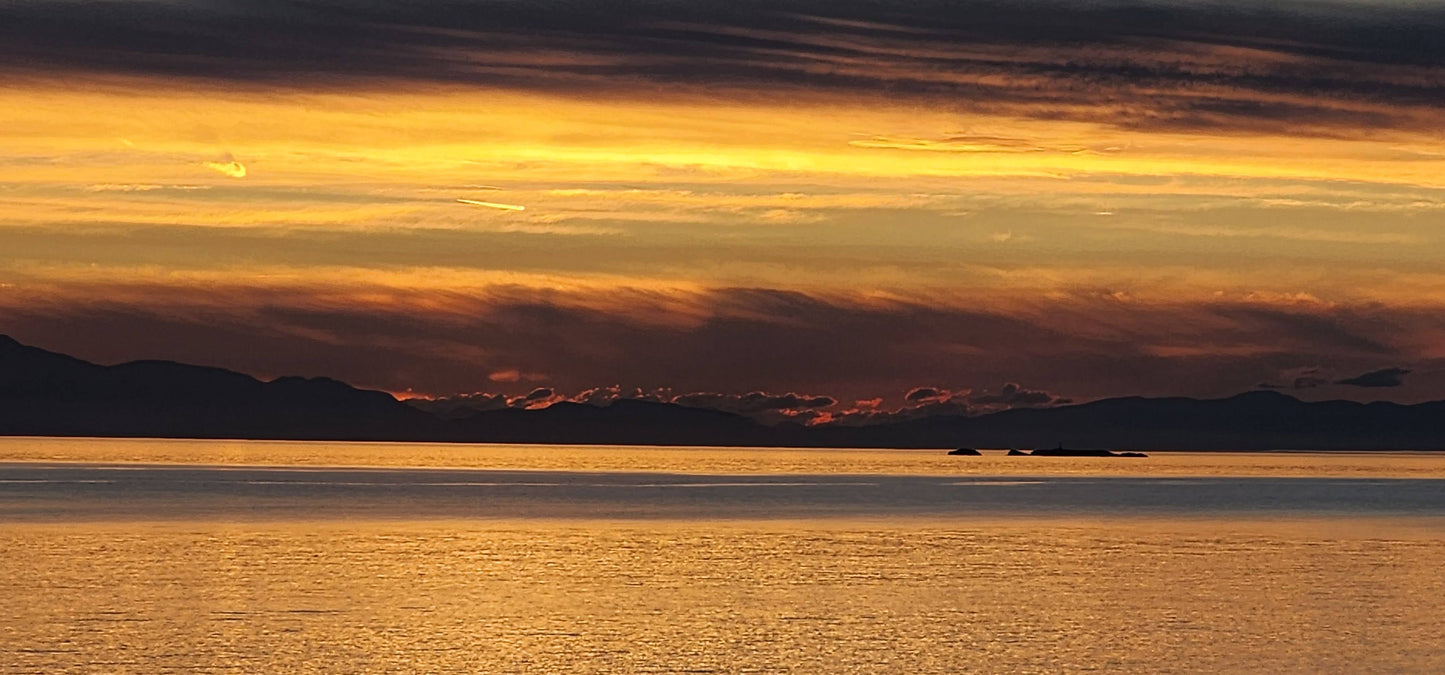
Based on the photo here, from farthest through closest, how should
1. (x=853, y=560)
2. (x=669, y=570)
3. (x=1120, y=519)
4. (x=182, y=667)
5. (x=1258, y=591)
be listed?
(x=1120, y=519) < (x=853, y=560) < (x=669, y=570) < (x=1258, y=591) < (x=182, y=667)

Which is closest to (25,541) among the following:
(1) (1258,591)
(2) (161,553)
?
(2) (161,553)

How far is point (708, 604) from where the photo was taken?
5794 cm

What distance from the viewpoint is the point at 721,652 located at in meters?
46.2

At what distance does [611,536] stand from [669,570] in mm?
23208

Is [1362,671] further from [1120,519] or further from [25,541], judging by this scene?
[1120,519]

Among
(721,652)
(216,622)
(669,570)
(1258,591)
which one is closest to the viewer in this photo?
(721,652)

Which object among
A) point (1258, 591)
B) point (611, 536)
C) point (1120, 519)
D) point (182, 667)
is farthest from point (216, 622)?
point (1120, 519)

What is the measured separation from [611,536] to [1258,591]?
38430 millimetres

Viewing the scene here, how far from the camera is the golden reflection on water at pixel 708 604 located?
45.6 m

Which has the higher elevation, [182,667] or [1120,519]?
[1120,519]

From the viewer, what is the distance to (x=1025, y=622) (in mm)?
53656

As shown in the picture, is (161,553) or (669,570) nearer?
(669,570)

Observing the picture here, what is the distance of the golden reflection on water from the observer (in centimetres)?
4556

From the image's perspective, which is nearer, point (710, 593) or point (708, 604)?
point (708, 604)
